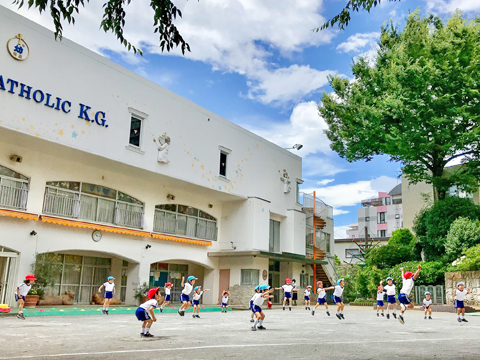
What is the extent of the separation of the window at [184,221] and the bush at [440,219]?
15.5 meters

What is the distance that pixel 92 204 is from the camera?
77.9 feet

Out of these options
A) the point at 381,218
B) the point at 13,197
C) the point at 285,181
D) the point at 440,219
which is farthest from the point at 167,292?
the point at 381,218

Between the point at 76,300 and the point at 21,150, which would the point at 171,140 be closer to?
the point at 21,150

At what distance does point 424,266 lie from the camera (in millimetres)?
31906

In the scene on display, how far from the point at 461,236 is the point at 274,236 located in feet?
40.5

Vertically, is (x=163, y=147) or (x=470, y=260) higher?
(x=163, y=147)

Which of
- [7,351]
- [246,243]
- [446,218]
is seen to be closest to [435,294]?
[446,218]

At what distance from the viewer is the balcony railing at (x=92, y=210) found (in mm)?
21900

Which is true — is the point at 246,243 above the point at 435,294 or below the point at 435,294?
above

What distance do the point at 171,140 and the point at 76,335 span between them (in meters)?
15.8

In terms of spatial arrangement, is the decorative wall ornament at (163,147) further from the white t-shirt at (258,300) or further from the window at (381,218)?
the window at (381,218)

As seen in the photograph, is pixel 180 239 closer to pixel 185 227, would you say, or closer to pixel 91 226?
pixel 185 227

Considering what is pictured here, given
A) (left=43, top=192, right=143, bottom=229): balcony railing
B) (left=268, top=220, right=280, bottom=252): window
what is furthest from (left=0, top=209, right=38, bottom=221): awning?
(left=268, top=220, right=280, bottom=252): window

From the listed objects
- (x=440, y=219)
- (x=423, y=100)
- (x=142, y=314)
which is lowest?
(x=142, y=314)
